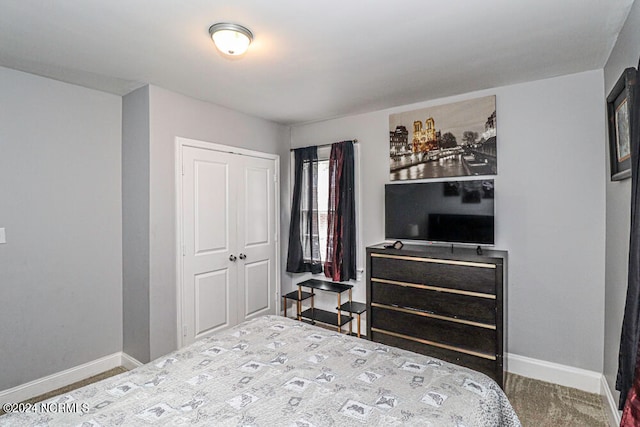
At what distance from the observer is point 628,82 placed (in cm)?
164

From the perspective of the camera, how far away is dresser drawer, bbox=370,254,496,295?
2502 millimetres

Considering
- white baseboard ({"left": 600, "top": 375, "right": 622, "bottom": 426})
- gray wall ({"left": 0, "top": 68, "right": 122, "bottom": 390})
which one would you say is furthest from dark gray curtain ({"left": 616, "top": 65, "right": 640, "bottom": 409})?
gray wall ({"left": 0, "top": 68, "right": 122, "bottom": 390})

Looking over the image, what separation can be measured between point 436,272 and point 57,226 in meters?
3.10

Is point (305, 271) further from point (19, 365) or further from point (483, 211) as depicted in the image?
point (19, 365)

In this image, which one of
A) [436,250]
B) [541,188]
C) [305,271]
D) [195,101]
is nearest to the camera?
[541,188]

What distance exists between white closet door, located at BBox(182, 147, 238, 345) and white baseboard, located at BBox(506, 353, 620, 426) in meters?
2.71

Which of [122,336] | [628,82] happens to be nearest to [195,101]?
[122,336]

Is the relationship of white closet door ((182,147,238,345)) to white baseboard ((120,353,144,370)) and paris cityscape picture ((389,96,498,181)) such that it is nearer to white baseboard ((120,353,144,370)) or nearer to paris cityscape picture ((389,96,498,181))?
white baseboard ((120,353,144,370))

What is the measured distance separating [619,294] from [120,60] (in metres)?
3.63

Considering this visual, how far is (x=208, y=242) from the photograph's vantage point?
3.30 metres

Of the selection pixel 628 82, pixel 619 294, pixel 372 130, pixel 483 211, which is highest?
A: pixel 372 130

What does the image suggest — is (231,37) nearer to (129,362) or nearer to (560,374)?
(129,362)

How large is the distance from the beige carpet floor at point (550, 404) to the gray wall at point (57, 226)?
421 mm

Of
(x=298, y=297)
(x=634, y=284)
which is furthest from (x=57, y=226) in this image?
(x=634, y=284)
